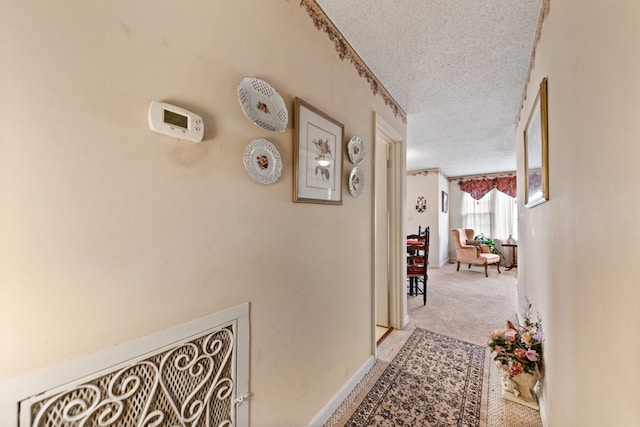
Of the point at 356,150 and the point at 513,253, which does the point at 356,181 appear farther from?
the point at 513,253

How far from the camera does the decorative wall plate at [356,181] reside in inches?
65.7

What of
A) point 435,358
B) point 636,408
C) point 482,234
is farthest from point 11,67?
point 482,234

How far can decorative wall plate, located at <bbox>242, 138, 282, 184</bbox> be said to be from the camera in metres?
0.98

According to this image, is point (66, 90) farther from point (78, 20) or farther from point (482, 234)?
point (482, 234)

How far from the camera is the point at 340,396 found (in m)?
1.57

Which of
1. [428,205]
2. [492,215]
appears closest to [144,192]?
[428,205]

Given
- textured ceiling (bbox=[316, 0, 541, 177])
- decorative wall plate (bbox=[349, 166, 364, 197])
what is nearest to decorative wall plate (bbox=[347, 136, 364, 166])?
decorative wall plate (bbox=[349, 166, 364, 197])

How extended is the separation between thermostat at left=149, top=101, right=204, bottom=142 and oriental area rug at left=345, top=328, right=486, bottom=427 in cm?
169

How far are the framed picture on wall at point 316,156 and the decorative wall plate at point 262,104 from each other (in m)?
0.12

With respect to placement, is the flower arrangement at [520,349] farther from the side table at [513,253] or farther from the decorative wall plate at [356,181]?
the side table at [513,253]

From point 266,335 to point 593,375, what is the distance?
1.07 meters

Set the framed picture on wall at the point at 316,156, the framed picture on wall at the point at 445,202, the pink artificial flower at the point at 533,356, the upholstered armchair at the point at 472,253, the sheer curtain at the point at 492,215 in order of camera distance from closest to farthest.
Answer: the framed picture on wall at the point at 316,156, the pink artificial flower at the point at 533,356, the upholstered armchair at the point at 472,253, the sheer curtain at the point at 492,215, the framed picture on wall at the point at 445,202

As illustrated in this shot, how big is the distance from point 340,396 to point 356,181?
1.39 meters

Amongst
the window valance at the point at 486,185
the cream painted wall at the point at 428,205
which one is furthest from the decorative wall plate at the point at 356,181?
the window valance at the point at 486,185
